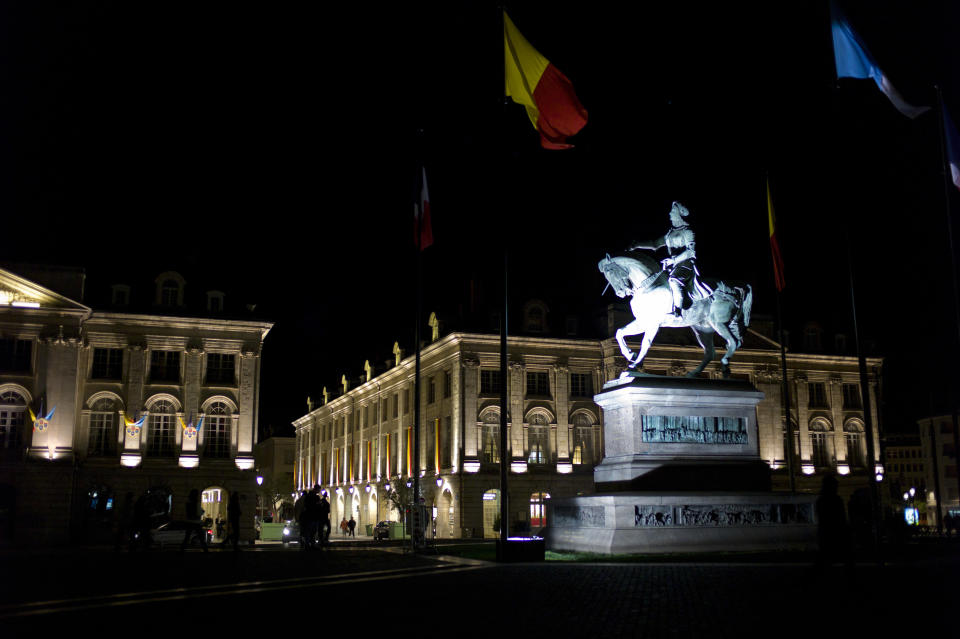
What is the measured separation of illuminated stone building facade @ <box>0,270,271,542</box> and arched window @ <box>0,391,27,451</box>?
6 centimetres

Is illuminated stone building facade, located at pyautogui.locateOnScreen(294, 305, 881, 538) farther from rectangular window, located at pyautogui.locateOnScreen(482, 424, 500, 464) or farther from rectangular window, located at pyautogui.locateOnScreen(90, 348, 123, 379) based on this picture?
rectangular window, located at pyautogui.locateOnScreen(90, 348, 123, 379)

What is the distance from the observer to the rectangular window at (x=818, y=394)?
77.2 metres

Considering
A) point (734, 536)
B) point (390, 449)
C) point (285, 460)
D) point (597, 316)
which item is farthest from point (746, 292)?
point (285, 460)

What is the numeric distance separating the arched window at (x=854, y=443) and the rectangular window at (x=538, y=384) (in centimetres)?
2733

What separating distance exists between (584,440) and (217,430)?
2563cm

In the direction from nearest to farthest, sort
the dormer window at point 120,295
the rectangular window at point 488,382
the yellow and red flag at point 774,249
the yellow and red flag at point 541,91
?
the yellow and red flag at point 541,91 → the yellow and red flag at point 774,249 → the dormer window at point 120,295 → the rectangular window at point 488,382

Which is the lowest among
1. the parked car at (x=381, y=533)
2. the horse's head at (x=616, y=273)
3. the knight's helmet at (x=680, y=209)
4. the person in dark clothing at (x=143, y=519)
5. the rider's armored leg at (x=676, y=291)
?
the parked car at (x=381, y=533)

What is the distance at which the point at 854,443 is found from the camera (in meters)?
77.7

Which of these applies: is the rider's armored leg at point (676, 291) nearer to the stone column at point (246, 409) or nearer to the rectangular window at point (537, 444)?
the stone column at point (246, 409)

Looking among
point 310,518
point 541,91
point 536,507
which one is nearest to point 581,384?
point 536,507

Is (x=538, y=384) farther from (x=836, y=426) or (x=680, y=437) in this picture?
(x=680, y=437)

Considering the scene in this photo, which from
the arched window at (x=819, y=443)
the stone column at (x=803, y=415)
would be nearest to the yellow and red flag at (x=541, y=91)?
the stone column at (x=803, y=415)

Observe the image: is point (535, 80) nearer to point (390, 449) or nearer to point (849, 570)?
point (849, 570)

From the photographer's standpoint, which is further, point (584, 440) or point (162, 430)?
point (584, 440)
